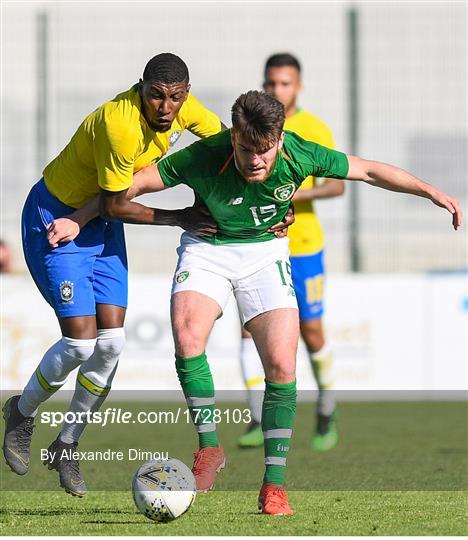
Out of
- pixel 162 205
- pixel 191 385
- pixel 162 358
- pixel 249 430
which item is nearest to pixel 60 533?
pixel 191 385

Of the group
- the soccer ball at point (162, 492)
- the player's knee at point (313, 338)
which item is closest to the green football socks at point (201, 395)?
the soccer ball at point (162, 492)

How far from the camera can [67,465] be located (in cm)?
736

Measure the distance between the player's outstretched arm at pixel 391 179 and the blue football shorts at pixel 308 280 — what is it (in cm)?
315

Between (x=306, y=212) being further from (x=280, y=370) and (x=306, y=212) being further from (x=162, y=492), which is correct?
(x=162, y=492)

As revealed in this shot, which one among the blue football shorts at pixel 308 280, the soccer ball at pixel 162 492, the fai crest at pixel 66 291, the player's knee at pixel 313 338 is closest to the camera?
the soccer ball at pixel 162 492

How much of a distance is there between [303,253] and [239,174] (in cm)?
344

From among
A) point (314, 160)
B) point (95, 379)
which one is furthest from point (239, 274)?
point (95, 379)

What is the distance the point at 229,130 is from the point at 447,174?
9.66m

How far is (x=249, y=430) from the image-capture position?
10000mm

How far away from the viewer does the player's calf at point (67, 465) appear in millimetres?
7277

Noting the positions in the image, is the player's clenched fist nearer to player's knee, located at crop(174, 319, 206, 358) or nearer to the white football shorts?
the white football shorts

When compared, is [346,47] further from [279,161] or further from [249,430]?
[279,161]

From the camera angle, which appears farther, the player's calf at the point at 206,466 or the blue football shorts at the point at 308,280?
the blue football shorts at the point at 308,280

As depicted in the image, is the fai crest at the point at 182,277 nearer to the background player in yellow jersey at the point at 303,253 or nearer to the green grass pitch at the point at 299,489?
the green grass pitch at the point at 299,489
